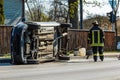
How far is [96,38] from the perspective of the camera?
22.4m

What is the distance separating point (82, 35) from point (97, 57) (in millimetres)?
8330

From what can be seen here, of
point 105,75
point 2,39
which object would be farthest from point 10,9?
point 105,75

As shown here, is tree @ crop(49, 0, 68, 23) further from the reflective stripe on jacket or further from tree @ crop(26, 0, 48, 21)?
the reflective stripe on jacket

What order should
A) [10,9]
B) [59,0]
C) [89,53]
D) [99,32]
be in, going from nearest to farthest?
1. [99,32]
2. [89,53]
3. [10,9]
4. [59,0]

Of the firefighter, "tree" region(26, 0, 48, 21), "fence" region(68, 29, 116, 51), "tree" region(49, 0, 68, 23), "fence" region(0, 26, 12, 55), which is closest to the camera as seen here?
the firefighter

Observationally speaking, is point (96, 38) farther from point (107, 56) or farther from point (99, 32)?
point (107, 56)

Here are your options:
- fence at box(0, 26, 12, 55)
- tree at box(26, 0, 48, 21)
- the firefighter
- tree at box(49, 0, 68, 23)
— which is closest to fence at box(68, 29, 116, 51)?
fence at box(0, 26, 12, 55)

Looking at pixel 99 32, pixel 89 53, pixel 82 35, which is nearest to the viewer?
pixel 99 32

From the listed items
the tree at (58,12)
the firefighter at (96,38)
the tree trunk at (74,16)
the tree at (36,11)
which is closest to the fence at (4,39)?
the firefighter at (96,38)

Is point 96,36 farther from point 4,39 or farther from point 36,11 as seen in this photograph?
point 36,11

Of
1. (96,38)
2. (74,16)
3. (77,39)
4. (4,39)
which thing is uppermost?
(74,16)

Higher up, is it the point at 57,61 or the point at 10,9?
the point at 10,9

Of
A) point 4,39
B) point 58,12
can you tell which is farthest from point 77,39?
point 58,12

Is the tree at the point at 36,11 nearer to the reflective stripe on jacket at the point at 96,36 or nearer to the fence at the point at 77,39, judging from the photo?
the fence at the point at 77,39
